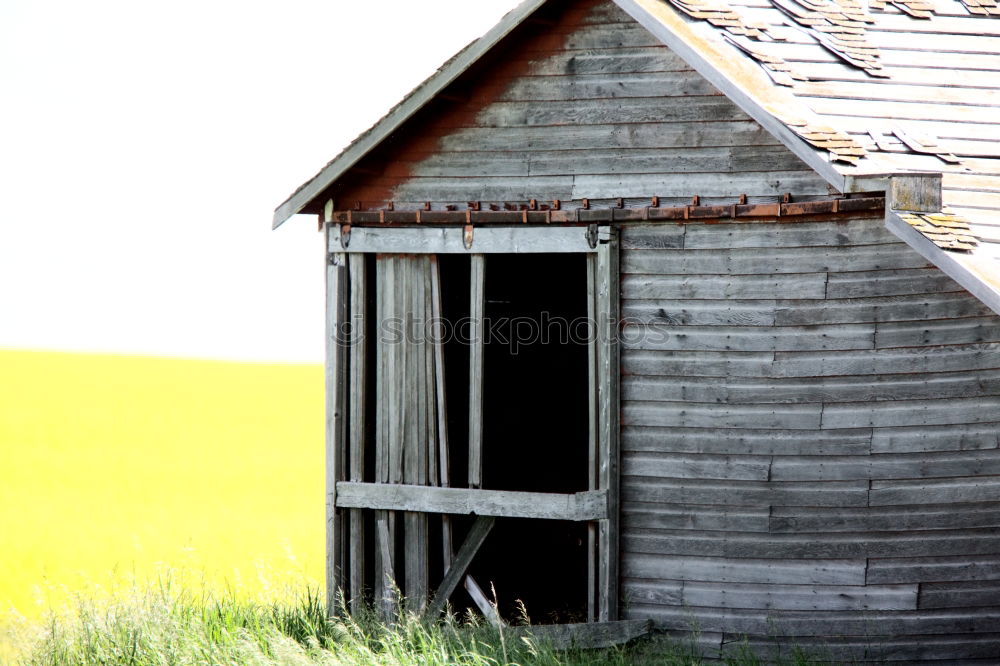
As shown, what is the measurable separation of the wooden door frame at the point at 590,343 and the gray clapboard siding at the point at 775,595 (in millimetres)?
331

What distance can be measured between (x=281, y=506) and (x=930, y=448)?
14161 millimetres

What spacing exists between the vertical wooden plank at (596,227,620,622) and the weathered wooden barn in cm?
2

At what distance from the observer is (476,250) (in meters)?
8.02

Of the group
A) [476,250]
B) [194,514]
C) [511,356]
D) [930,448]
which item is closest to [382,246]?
[476,250]

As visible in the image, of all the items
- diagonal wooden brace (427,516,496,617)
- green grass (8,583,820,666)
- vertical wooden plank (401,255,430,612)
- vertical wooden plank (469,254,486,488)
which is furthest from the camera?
vertical wooden plank (401,255,430,612)

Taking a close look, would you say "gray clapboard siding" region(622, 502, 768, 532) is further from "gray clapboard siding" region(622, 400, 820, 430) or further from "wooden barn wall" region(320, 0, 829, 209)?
"wooden barn wall" region(320, 0, 829, 209)

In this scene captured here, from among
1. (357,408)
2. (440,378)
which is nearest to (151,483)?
(357,408)

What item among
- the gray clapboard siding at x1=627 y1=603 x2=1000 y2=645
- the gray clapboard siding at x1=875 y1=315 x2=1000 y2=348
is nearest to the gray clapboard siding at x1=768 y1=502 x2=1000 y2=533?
the gray clapboard siding at x1=627 y1=603 x2=1000 y2=645

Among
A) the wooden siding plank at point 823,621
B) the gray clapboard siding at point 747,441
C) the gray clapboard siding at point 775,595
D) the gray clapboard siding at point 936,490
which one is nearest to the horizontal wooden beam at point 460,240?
the gray clapboard siding at point 747,441

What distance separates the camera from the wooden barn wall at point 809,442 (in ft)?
23.8

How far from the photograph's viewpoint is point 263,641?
757 cm

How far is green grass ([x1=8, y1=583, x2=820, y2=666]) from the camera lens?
23.3 ft

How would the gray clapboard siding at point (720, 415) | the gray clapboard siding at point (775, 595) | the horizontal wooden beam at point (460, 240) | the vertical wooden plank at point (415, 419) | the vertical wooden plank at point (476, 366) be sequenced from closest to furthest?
the gray clapboard siding at point (775, 595) < the gray clapboard siding at point (720, 415) < the horizontal wooden beam at point (460, 240) < the vertical wooden plank at point (476, 366) < the vertical wooden plank at point (415, 419)

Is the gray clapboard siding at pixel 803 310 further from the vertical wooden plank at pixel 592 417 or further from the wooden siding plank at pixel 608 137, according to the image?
the wooden siding plank at pixel 608 137
